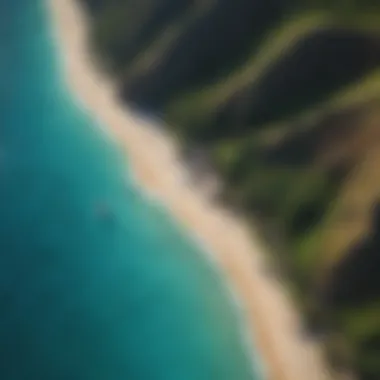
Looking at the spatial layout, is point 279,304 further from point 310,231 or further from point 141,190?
point 141,190

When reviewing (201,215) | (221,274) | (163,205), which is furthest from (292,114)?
(221,274)

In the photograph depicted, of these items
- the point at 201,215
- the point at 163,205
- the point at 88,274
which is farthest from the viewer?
the point at 163,205

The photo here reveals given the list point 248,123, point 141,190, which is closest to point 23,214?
point 141,190

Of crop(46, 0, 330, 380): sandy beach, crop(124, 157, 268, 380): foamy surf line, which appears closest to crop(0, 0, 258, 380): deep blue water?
crop(124, 157, 268, 380): foamy surf line

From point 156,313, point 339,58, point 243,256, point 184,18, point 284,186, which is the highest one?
point 184,18

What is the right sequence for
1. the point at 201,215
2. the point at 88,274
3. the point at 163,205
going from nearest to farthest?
the point at 88,274 < the point at 201,215 < the point at 163,205

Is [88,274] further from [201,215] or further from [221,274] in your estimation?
[201,215]

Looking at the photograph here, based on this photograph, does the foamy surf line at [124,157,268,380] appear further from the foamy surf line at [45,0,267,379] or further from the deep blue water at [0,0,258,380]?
the deep blue water at [0,0,258,380]
